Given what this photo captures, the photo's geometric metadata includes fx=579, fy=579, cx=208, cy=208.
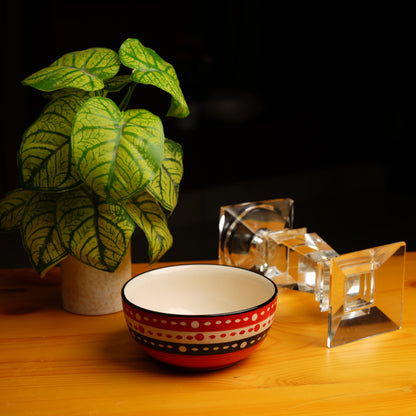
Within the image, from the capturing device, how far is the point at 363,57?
4.46 feet

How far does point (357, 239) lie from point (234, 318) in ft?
3.22

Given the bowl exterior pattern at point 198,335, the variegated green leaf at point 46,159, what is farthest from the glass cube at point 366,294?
the variegated green leaf at point 46,159

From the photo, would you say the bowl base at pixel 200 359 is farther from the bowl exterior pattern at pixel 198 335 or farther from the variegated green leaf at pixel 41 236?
the variegated green leaf at pixel 41 236

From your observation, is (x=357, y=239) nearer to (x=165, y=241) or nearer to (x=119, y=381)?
(x=165, y=241)

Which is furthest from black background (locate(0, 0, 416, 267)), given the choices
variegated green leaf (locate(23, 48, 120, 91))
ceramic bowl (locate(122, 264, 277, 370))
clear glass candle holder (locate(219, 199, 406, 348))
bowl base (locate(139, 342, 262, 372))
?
bowl base (locate(139, 342, 262, 372))

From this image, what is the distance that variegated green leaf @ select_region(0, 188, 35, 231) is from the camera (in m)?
0.80

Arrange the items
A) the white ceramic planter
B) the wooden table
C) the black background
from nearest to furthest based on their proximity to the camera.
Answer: the wooden table, the white ceramic planter, the black background

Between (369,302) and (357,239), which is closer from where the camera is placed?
(369,302)

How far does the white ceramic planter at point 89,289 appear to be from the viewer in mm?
784

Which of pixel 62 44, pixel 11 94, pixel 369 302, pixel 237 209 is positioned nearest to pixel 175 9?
pixel 62 44

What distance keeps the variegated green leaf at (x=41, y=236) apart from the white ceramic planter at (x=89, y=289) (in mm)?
62

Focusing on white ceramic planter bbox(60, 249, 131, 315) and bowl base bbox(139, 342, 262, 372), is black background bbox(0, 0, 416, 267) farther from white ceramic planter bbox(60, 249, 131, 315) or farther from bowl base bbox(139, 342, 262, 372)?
bowl base bbox(139, 342, 262, 372)

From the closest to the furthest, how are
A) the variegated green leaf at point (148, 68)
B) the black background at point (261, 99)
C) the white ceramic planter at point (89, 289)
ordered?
the variegated green leaf at point (148, 68)
the white ceramic planter at point (89, 289)
the black background at point (261, 99)

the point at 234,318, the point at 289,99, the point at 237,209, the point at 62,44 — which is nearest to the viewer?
the point at 234,318
